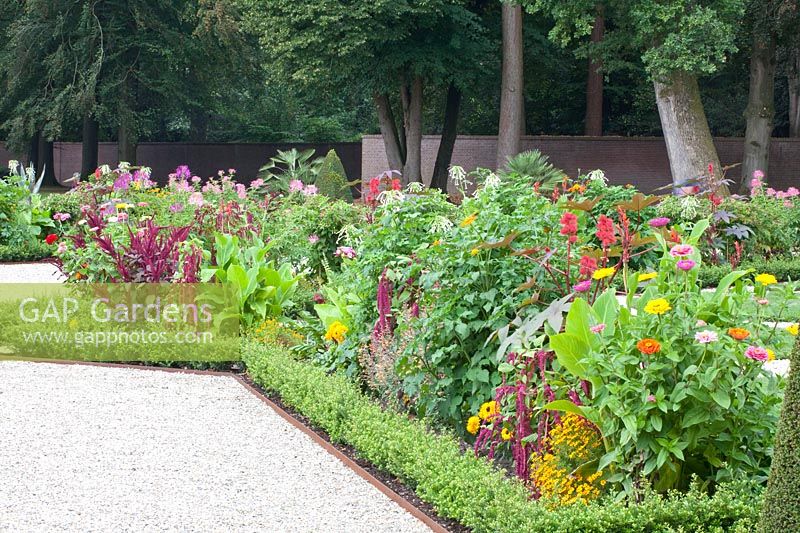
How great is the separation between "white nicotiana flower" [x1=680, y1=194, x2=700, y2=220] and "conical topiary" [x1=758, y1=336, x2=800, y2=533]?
29.5 feet

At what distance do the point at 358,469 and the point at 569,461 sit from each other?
1306mm

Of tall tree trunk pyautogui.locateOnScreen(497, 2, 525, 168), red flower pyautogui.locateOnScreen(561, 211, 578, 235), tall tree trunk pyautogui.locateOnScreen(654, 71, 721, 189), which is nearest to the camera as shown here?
red flower pyautogui.locateOnScreen(561, 211, 578, 235)

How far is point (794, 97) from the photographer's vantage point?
2781cm

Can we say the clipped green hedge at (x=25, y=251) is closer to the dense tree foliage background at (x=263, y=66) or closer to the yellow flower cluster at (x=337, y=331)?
the yellow flower cluster at (x=337, y=331)

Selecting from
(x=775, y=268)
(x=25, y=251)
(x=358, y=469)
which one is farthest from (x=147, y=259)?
(x=25, y=251)

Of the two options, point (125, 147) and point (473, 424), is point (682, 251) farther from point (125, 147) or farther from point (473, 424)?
point (125, 147)

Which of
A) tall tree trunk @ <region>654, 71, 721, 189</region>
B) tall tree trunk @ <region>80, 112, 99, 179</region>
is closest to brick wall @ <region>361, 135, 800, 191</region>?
tall tree trunk @ <region>654, 71, 721, 189</region>

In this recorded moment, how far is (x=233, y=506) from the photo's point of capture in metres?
4.36

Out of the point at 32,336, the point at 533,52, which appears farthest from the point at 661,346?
the point at 533,52

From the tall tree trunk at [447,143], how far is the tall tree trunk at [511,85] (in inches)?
99.5

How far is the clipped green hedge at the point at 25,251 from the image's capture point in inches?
541

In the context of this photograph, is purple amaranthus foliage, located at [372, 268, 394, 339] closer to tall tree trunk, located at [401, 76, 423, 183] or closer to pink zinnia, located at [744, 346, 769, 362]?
pink zinnia, located at [744, 346, 769, 362]

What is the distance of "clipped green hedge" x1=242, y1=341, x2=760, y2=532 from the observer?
3430mm

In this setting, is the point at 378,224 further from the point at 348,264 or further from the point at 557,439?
the point at 557,439
